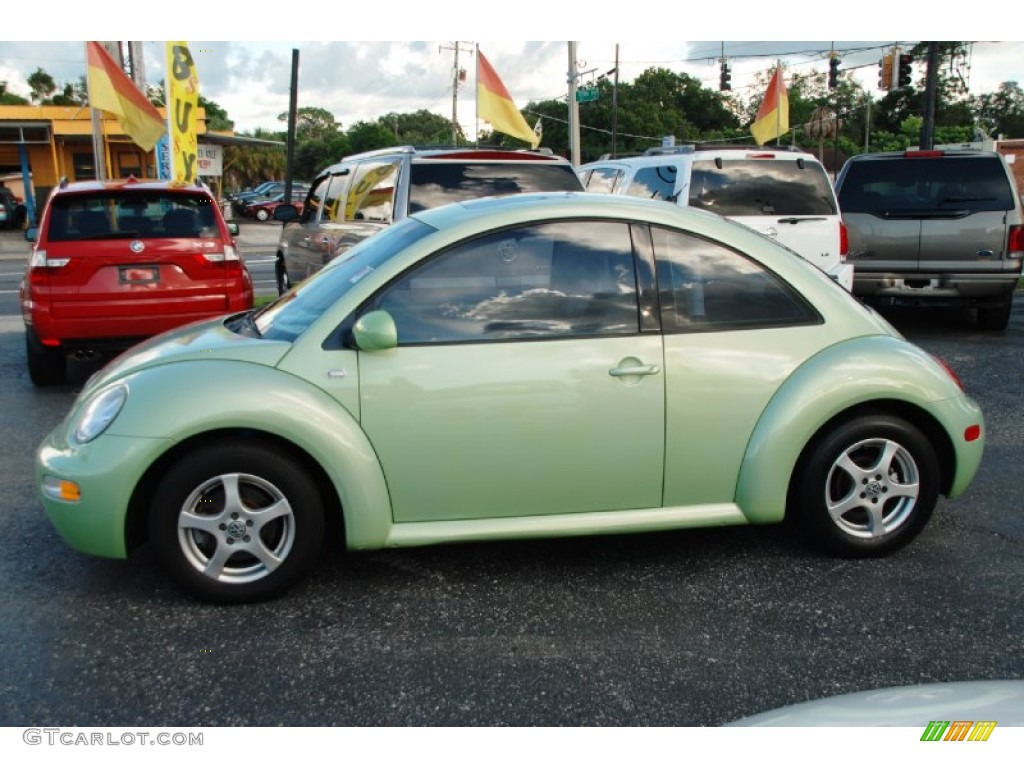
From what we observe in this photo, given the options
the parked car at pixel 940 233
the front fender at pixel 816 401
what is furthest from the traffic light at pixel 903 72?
the front fender at pixel 816 401

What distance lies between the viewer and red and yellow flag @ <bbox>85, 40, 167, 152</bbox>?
502 inches

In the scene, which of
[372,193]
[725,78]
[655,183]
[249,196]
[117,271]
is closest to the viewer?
[117,271]

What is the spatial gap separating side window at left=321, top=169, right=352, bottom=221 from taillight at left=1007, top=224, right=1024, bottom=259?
6.74m

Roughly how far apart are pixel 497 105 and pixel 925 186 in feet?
20.1

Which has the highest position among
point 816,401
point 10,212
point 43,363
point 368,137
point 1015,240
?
point 368,137

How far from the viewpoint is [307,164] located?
82.7 meters

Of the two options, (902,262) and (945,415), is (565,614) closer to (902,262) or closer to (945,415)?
(945,415)

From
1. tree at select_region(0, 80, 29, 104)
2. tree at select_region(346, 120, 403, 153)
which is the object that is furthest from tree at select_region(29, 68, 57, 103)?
tree at select_region(346, 120, 403, 153)

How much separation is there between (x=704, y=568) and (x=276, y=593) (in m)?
1.81

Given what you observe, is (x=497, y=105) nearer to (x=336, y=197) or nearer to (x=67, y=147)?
(x=336, y=197)

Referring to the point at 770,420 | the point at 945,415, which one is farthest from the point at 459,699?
the point at 945,415

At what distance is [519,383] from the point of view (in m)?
3.77

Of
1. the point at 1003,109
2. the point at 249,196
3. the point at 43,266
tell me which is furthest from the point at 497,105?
the point at 1003,109

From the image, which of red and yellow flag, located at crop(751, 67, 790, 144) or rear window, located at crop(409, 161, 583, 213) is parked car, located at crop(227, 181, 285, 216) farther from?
rear window, located at crop(409, 161, 583, 213)
